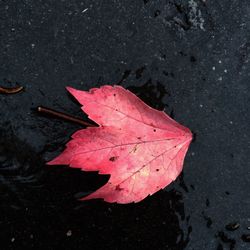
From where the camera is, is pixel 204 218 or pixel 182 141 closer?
pixel 182 141

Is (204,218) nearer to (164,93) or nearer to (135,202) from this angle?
(135,202)

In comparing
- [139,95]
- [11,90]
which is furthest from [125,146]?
[11,90]

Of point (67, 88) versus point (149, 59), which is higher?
point (149, 59)

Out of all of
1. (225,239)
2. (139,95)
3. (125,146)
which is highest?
(139,95)

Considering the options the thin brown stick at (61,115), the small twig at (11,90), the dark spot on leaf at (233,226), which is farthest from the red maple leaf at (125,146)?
the dark spot on leaf at (233,226)

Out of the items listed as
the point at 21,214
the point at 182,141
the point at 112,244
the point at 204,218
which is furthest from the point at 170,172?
the point at 21,214

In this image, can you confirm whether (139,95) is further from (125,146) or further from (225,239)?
(225,239)

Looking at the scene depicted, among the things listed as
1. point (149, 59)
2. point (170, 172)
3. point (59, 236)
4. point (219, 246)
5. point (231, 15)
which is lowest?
point (59, 236)

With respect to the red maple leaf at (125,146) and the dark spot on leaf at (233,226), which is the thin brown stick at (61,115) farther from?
the dark spot on leaf at (233,226)
